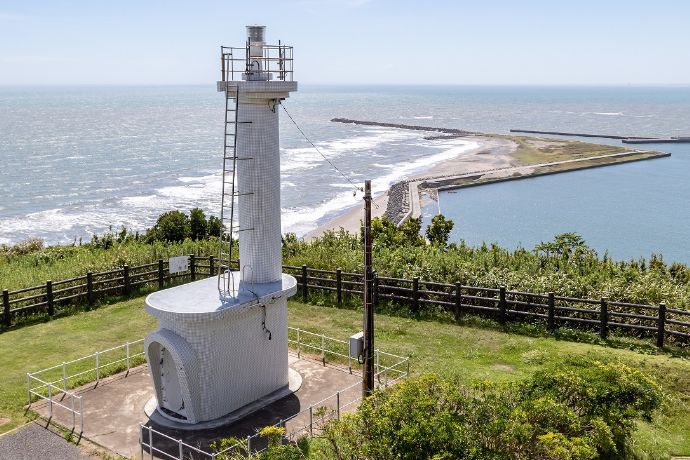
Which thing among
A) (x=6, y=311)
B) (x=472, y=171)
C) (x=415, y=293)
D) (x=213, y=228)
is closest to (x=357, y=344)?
(x=415, y=293)

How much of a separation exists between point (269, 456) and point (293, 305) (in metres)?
11.1

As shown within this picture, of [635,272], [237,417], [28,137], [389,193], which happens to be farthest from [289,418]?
[28,137]

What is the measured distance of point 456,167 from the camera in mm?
78750

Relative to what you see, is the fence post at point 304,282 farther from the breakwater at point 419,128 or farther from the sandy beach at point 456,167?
the breakwater at point 419,128

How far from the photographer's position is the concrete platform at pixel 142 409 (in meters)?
11.0

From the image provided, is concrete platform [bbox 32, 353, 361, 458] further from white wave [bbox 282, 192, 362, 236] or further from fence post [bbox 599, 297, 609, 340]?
white wave [bbox 282, 192, 362, 236]

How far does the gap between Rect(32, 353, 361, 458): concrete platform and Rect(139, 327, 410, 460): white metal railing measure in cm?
5

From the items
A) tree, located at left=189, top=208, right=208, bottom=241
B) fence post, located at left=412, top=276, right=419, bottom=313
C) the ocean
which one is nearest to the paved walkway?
fence post, located at left=412, top=276, right=419, bottom=313

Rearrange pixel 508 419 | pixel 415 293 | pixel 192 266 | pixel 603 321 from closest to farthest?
pixel 508 419, pixel 603 321, pixel 415 293, pixel 192 266

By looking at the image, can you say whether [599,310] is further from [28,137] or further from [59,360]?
[28,137]

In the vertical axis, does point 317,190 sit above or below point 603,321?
below

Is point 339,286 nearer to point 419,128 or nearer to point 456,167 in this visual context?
point 456,167

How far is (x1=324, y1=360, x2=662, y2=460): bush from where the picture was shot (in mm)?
7844

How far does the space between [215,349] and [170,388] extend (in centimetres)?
125
